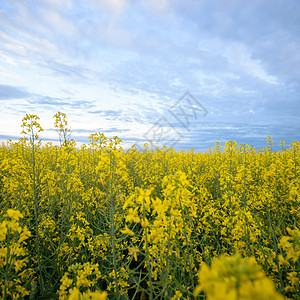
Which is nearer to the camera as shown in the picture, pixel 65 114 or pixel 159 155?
pixel 65 114

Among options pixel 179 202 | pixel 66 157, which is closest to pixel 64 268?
pixel 66 157

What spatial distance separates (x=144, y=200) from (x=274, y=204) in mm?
4015

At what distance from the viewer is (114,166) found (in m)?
2.62

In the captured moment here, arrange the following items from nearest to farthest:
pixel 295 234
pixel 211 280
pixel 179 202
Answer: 1. pixel 211 280
2. pixel 295 234
3. pixel 179 202

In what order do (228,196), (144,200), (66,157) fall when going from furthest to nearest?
1. (66,157)
2. (228,196)
3. (144,200)

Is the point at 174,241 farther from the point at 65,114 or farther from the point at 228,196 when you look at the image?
the point at 65,114

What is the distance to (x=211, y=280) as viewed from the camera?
2.23 feet

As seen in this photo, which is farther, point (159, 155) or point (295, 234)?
point (159, 155)

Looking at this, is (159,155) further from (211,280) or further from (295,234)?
(211,280)

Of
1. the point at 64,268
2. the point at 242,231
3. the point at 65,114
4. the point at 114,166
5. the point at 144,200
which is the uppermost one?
the point at 65,114

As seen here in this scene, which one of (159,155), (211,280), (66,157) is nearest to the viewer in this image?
(211,280)

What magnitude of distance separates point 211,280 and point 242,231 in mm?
2612

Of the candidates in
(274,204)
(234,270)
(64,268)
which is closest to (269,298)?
(234,270)

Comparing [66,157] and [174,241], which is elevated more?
[66,157]
